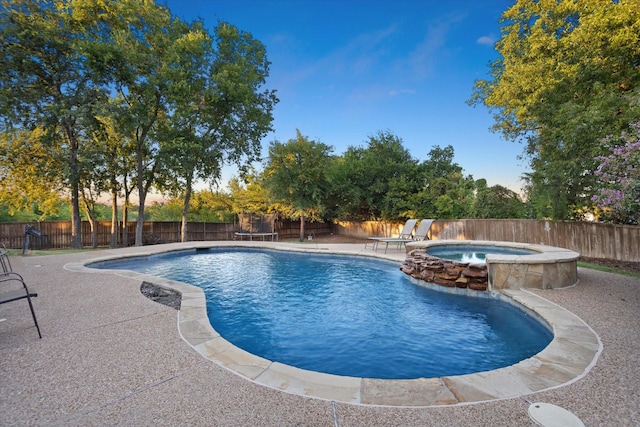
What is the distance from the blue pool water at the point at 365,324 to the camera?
325cm

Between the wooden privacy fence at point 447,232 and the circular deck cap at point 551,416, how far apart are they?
9878mm

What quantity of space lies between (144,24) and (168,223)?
10.4 metres

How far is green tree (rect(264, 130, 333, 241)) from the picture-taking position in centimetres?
1616

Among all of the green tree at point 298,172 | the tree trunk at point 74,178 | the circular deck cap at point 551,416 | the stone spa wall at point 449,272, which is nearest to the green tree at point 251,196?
the green tree at point 298,172

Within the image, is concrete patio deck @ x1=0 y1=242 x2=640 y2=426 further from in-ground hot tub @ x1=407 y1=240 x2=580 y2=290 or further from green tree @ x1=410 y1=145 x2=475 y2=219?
green tree @ x1=410 y1=145 x2=475 y2=219

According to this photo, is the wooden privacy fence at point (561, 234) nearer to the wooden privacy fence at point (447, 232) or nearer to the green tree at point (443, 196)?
the wooden privacy fence at point (447, 232)

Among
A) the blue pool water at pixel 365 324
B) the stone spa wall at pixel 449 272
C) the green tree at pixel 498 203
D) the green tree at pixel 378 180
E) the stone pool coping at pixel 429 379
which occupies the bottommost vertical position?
the blue pool water at pixel 365 324

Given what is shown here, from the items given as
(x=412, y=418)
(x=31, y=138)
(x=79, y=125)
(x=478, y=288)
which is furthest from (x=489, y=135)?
(x=31, y=138)

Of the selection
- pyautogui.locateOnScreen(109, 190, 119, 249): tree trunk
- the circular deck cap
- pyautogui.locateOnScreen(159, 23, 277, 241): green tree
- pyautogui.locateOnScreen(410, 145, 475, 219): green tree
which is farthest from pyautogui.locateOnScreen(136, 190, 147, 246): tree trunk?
the circular deck cap

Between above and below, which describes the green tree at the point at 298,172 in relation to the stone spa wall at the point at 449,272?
above

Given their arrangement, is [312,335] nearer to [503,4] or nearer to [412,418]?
[412,418]

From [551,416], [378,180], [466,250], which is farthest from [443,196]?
[551,416]

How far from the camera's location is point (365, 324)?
4.29 metres

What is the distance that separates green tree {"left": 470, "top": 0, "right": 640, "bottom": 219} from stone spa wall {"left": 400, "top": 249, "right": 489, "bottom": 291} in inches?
206
